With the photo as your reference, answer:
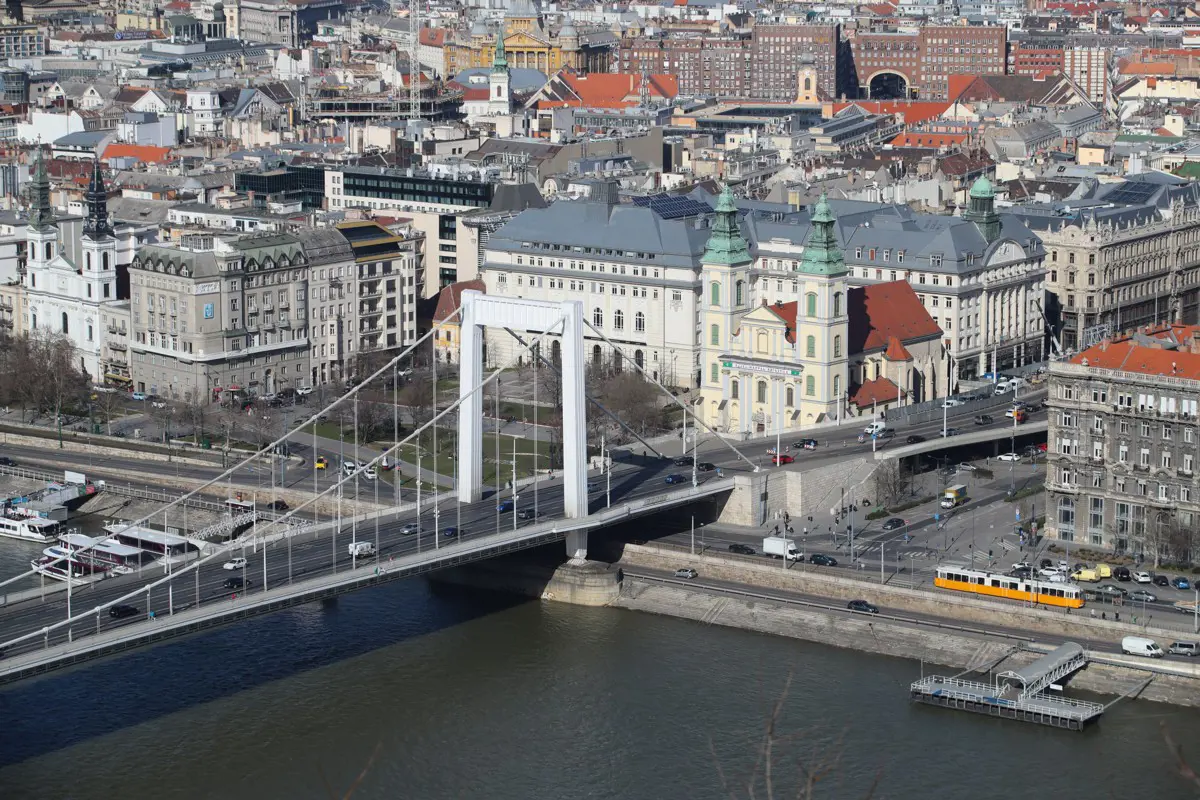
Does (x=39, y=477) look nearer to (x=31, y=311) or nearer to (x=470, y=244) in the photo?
(x=31, y=311)

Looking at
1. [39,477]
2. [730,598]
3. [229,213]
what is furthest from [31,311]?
[730,598]

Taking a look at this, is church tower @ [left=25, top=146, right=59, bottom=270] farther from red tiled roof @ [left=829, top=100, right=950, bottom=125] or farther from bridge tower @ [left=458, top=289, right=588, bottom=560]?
red tiled roof @ [left=829, top=100, right=950, bottom=125]

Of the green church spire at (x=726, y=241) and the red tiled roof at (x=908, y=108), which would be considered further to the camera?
the red tiled roof at (x=908, y=108)

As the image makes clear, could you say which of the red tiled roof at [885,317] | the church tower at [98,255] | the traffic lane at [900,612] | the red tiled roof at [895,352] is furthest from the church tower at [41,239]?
the traffic lane at [900,612]

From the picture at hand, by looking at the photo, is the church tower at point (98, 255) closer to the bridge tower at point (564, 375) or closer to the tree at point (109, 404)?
the tree at point (109, 404)

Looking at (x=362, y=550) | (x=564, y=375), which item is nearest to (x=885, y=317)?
(x=564, y=375)

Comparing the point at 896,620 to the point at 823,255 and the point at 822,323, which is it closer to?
the point at 822,323
